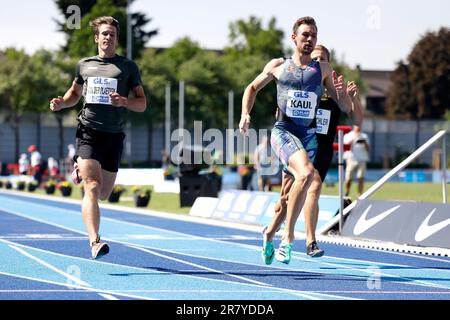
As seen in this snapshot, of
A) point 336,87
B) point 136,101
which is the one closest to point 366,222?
point 336,87

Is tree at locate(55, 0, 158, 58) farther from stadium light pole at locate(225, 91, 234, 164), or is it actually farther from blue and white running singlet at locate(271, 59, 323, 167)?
blue and white running singlet at locate(271, 59, 323, 167)

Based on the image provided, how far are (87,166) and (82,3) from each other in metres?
72.3

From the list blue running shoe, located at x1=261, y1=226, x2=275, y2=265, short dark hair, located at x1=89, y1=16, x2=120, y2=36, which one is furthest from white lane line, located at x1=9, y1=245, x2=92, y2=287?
short dark hair, located at x1=89, y1=16, x2=120, y2=36

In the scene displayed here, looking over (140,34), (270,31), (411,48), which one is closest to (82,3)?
(140,34)

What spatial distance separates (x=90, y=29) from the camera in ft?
223

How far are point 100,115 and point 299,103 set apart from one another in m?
1.83

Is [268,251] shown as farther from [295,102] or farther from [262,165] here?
[262,165]

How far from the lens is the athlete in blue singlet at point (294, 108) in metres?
9.83

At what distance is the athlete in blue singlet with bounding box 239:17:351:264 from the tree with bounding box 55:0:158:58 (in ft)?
169

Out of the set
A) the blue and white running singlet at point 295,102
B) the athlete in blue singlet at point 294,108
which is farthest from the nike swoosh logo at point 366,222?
the blue and white running singlet at point 295,102

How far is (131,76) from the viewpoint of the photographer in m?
10.1

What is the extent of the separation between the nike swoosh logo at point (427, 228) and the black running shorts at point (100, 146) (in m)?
4.04

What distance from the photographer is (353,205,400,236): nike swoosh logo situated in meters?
13.4

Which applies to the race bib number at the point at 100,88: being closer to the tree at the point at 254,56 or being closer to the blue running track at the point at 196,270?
the blue running track at the point at 196,270
